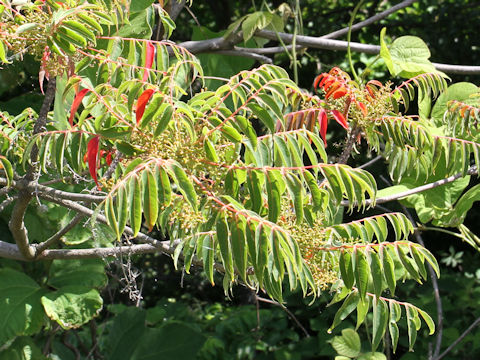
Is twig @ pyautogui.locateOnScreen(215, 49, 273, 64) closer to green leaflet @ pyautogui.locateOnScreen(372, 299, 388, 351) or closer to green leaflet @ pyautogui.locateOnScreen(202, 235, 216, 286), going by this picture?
green leaflet @ pyautogui.locateOnScreen(372, 299, 388, 351)

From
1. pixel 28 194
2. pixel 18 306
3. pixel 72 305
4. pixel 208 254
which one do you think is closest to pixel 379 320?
pixel 208 254

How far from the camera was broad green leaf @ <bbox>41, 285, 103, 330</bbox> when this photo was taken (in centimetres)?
279

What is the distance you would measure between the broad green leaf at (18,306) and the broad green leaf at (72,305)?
0.07 meters

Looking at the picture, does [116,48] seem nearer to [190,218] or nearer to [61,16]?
[61,16]

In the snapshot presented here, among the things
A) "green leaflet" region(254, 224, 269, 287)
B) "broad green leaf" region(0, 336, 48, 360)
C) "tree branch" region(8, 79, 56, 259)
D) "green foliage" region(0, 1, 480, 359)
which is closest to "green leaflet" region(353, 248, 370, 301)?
"green foliage" region(0, 1, 480, 359)

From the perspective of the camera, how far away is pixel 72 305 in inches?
112

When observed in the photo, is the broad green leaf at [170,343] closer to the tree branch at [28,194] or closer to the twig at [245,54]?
the twig at [245,54]

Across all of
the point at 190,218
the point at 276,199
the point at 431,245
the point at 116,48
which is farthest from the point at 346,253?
the point at 431,245

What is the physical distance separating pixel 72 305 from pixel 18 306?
23 centimetres

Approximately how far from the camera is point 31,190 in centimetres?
168

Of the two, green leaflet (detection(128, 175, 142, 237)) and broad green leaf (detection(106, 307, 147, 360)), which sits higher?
green leaflet (detection(128, 175, 142, 237))

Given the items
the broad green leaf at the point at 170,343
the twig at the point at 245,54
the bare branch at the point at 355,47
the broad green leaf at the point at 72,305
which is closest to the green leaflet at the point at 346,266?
the bare branch at the point at 355,47

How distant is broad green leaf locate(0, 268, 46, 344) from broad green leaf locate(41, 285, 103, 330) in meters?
0.07

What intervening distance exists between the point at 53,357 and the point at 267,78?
259 centimetres
